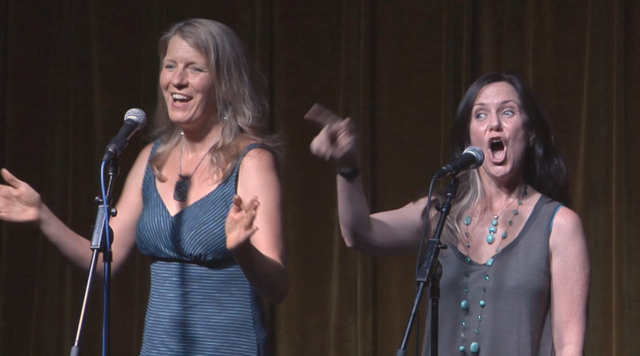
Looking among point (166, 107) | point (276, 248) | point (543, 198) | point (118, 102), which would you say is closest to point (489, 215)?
point (543, 198)

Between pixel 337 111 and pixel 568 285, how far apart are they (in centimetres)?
237

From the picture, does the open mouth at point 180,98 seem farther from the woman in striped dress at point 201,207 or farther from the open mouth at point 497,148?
the open mouth at point 497,148

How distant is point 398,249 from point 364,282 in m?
1.77

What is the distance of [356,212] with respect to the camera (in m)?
2.65

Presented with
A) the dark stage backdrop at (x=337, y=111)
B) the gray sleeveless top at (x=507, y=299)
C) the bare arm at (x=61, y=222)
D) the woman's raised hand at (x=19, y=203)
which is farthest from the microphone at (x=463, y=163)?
the dark stage backdrop at (x=337, y=111)

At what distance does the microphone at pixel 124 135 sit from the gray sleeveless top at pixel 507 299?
37.5 inches

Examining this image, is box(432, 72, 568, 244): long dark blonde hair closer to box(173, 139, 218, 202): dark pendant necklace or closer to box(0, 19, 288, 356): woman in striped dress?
box(0, 19, 288, 356): woman in striped dress

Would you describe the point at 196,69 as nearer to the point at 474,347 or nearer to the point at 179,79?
the point at 179,79

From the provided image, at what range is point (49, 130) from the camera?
4.94m

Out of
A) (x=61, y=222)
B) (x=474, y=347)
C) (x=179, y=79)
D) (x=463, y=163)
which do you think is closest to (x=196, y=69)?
(x=179, y=79)

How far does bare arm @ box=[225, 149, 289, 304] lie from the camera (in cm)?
208

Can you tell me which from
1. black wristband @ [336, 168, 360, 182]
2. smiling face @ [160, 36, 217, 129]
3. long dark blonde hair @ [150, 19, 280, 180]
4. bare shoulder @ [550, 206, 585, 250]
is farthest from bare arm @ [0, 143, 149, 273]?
bare shoulder @ [550, 206, 585, 250]

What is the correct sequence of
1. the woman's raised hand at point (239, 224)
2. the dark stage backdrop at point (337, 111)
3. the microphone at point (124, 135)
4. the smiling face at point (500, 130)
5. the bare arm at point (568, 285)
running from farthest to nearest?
the dark stage backdrop at point (337, 111), the smiling face at point (500, 130), the bare arm at point (568, 285), the microphone at point (124, 135), the woman's raised hand at point (239, 224)

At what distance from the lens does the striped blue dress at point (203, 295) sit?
2.32 meters
